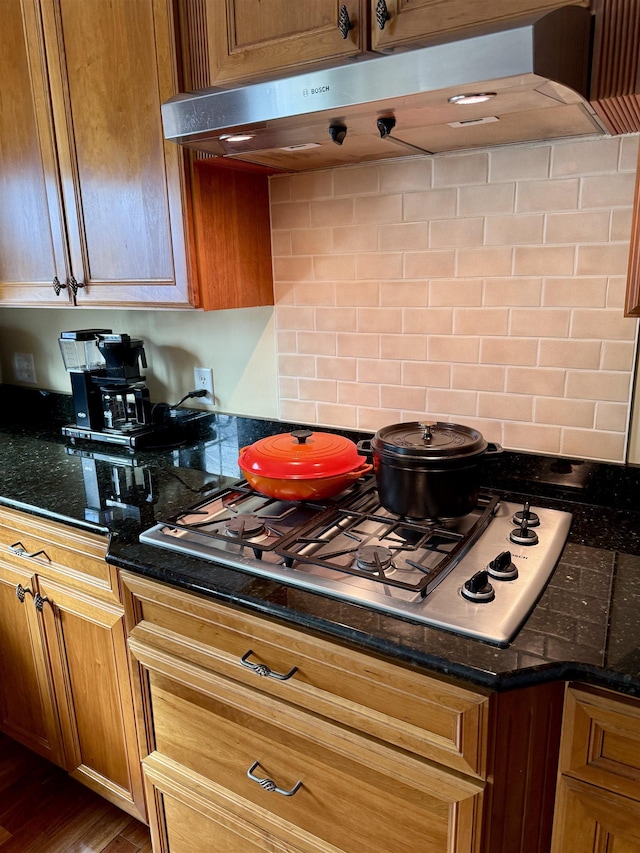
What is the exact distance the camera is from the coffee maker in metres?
2.02

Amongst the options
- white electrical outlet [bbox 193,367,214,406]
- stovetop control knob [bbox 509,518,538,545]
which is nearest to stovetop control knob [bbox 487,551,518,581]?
stovetop control knob [bbox 509,518,538,545]

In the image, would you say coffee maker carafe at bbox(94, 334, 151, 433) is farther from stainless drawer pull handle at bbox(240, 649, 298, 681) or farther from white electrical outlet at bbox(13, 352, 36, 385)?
stainless drawer pull handle at bbox(240, 649, 298, 681)

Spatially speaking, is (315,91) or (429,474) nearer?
(315,91)

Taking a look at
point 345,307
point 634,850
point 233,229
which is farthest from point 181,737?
point 233,229

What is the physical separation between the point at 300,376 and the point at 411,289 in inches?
17.2

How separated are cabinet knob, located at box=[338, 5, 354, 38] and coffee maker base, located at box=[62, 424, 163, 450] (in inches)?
51.5

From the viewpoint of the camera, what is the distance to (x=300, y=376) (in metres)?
1.86

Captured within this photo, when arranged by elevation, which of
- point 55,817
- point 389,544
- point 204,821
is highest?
point 389,544

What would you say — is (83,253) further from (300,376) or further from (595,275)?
(595,275)

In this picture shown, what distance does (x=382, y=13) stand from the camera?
3.59 feet

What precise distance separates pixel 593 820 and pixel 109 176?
1.76 metres

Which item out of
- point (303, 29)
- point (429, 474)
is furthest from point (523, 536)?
point (303, 29)

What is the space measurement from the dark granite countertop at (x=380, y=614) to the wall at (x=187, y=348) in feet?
0.35

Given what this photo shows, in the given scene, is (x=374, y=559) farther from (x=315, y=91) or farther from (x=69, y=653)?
(x=69, y=653)
